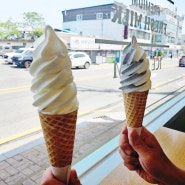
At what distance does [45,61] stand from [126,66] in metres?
0.37

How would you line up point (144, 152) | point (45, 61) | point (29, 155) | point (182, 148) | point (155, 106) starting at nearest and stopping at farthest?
point (45, 61), point (144, 152), point (182, 148), point (29, 155), point (155, 106)

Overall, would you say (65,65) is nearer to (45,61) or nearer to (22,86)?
(45,61)

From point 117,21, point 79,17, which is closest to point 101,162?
point 79,17

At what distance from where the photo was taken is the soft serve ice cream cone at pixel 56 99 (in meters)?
0.45

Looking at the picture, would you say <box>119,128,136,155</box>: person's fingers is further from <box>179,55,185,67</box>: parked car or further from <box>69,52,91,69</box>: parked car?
<box>179,55,185,67</box>: parked car

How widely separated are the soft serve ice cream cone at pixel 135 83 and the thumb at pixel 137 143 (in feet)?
0.09

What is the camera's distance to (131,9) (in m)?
1.94

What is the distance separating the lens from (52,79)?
0.45 meters

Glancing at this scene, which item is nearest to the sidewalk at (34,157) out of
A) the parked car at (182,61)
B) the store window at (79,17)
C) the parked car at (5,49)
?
the parked car at (5,49)

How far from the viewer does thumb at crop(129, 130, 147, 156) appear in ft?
2.34

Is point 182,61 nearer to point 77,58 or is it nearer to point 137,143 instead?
point 77,58

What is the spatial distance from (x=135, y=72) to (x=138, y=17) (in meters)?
1.63

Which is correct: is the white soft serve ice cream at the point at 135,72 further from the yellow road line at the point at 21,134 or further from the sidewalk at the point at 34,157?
the yellow road line at the point at 21,134

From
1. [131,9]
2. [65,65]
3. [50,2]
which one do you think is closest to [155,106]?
[131,9]
